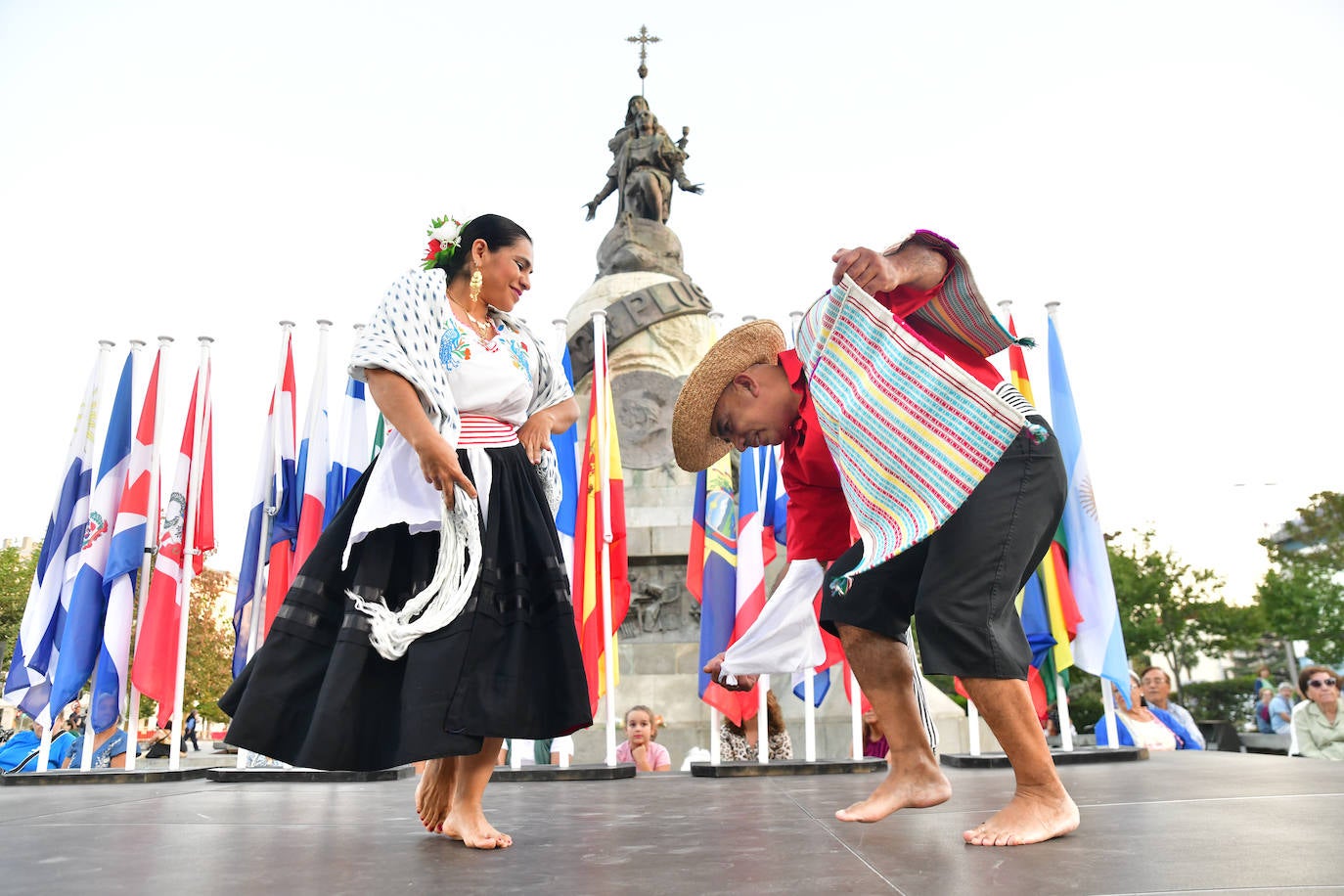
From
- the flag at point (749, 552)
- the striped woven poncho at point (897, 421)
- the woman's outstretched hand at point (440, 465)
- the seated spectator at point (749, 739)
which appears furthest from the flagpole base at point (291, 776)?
the striped woven poncho at point (897, 421)

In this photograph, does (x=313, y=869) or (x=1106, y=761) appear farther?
(x=1106, y=761)

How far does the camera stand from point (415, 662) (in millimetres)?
2471

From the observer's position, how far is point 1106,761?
17.4 feet

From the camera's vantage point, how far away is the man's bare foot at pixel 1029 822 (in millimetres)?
2170

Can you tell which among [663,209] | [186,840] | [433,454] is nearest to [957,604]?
[433,454]

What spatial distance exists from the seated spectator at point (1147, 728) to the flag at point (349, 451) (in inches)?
230

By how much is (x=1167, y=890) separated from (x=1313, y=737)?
624 cm

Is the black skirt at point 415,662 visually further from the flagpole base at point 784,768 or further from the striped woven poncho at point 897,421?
the flagpole base at point 784,768

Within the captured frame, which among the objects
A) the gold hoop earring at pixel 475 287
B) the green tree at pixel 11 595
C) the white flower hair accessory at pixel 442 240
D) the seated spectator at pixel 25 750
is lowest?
the seated spectator at pixel 25 750

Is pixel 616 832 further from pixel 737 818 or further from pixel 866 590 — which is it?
pixel 866 590

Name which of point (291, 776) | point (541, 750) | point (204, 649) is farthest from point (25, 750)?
point (204, 649)

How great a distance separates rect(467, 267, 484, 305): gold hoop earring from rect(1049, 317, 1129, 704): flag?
4.10 metres

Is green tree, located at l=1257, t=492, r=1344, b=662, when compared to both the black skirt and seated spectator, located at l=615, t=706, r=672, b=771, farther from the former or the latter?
the black skirt

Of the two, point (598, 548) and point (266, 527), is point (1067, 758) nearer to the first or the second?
point (598, 548)
